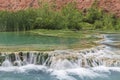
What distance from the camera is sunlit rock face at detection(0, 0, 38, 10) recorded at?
76.6 m

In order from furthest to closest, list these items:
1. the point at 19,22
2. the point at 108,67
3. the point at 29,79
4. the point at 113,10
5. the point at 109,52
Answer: the point at 113,10 < the point at 19,22 < the point at 109,52 < the point at 108,67 < the point at 29,79

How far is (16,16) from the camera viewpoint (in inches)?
1897

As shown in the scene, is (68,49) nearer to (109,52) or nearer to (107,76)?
(109,52)

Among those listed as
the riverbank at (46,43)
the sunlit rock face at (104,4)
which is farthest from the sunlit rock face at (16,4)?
the riverbank at (46,43)

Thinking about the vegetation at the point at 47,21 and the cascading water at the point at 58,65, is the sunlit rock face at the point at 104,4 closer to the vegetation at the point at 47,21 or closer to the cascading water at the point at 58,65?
the vegetation at the point at 47,21

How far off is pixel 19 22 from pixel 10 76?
29.1 m

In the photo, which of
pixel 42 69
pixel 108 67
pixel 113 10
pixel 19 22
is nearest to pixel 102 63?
pixel 108 67

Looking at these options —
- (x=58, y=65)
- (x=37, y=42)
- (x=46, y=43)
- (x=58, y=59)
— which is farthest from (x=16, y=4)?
(x=58, y=65)

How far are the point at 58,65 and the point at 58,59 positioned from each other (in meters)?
0.50

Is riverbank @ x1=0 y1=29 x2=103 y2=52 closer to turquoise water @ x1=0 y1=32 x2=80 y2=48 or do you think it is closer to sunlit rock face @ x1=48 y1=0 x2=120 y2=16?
turquoise water @ x1=0 y1=32 x2=80 y2=48

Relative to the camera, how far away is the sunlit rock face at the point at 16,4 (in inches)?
3014

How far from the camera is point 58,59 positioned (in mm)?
21344

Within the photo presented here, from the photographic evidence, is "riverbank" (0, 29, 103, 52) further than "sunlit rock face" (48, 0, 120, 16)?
No

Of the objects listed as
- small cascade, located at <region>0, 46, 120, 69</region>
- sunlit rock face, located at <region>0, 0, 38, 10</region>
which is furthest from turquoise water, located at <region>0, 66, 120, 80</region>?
sunlit rock face, located at <region>0, 0, 38, 10</region>
